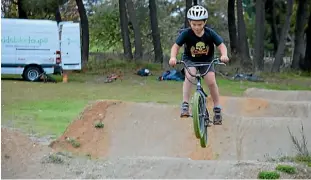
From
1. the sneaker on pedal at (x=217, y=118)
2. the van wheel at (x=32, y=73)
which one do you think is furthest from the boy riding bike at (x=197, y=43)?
the van wheel at (x=32, y=73)

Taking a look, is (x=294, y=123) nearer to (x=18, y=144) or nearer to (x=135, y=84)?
(x=18, y=144)

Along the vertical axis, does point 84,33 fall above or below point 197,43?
below

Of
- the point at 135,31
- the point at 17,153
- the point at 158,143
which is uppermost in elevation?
the point at 135,31

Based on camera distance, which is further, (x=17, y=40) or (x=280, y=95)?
(x=17, y=40)

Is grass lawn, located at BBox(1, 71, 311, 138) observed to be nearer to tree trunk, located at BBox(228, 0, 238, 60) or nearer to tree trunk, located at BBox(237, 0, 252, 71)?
tree trunk, located at BBox(237, 0, 252, 71)

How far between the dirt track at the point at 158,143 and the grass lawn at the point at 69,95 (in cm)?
88

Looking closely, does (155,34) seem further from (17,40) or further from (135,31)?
(17,40)

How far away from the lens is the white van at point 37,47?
27.2m

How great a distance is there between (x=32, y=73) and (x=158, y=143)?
13.0 meters

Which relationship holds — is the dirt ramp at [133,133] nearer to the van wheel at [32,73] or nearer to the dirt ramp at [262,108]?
the dirt ramp at [262,108]

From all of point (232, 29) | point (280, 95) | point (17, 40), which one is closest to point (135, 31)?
point (232, 29)

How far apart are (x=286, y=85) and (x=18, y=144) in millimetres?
19347

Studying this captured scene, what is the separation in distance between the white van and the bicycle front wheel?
61.3ft

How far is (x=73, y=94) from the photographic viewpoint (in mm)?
23047
